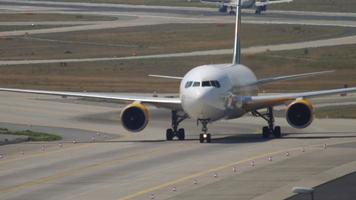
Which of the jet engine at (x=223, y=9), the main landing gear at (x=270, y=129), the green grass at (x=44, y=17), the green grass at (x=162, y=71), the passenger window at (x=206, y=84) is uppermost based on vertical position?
the jet engine at (x=223, y=9)

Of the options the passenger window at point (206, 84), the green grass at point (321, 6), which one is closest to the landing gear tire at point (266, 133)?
the passenger window at point (206, 84)

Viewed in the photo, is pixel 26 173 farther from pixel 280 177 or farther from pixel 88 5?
pixel 88 5

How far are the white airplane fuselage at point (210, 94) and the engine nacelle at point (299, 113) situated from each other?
7.15 ft

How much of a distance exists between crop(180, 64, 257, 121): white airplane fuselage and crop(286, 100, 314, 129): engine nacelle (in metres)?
2.18

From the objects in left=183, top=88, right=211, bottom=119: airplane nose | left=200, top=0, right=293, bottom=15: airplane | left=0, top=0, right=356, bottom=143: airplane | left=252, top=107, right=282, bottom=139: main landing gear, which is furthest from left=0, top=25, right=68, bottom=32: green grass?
left=183, top=88, right=211, bottom=119: airplane nose

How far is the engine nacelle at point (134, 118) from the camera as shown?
180 feet

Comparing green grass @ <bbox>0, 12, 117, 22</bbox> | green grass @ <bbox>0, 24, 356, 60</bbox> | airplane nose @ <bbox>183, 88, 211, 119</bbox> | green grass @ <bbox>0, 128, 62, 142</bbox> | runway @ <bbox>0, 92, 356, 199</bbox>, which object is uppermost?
green grass @ <bbox>0, 12, 117, 22</bbox>

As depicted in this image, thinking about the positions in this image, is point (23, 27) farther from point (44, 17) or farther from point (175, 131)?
point (175, 131)

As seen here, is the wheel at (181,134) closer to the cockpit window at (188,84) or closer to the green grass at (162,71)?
the cockpit window at (188,84)

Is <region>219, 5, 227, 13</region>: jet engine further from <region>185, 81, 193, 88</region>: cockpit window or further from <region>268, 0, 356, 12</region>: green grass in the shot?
<region>185, 81, 193, 88</region>: cockpit window

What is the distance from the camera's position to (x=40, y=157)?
166 ft

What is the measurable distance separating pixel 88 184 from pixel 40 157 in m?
8.86

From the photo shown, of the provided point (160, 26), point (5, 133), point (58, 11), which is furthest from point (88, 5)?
point (5, 133)

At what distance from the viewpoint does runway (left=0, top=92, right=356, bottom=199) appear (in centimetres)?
4025
